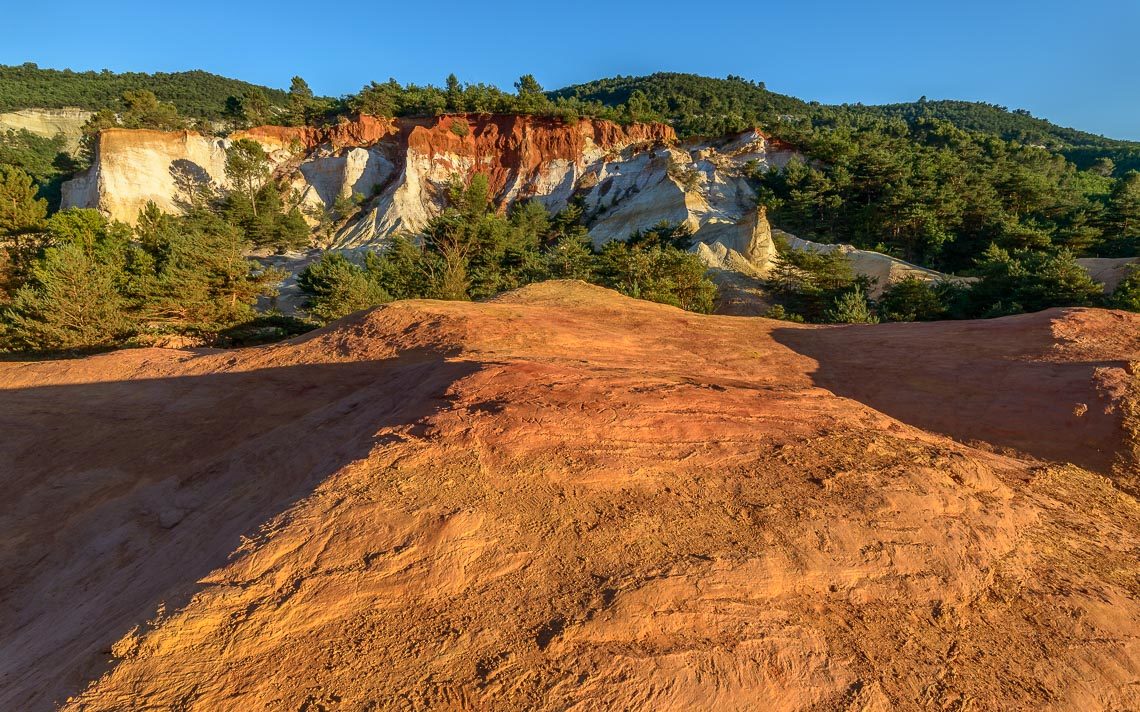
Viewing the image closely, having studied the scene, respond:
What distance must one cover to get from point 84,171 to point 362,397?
52.1 m

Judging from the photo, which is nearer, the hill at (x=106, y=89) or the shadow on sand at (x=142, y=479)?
the shadow on sand at (x=142, y=479)

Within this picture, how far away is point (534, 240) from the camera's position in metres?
36.8

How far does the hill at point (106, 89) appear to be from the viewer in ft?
268

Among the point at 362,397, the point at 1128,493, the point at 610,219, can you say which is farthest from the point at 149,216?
the point at 1128,493

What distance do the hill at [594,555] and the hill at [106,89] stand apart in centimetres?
9400

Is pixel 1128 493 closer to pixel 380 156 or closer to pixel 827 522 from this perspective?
pixel 827 522

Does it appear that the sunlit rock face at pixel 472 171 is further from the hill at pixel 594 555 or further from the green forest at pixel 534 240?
the hill at pixel 594 555

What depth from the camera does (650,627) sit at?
2.86 meters

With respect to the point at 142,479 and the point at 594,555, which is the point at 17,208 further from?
the point at 594,555

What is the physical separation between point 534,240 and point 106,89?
343ft

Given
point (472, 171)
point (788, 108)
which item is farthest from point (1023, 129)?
point (472, 171)

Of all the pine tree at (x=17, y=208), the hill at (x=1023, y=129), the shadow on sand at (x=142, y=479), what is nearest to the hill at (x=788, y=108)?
the hill at (x=1023, y=129)

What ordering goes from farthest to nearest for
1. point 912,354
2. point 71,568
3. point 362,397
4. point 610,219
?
1. point 610,219
2. point 912,354
3. point 362,397
4. point 71,568

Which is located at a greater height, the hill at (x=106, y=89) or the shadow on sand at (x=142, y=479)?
the hill at (x=106, y=89)
